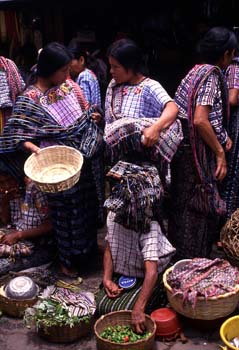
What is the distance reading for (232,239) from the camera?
5.10 metres

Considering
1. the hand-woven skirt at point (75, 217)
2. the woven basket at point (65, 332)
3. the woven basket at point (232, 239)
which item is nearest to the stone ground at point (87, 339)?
the woven basket at point (65, 332)

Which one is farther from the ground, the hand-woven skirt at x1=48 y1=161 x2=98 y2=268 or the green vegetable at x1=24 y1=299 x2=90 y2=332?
the hand-woven skirt at x1=48 y1=161 x2=98 y2=268

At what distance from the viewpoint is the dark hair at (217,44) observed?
16.5 feet

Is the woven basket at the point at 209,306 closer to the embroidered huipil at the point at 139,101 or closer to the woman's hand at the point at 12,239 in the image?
the embroidered huipil at the point at 139,101

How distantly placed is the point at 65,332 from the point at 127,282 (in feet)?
2.07

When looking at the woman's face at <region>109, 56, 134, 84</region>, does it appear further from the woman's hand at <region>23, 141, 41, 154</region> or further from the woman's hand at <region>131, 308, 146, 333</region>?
the woman's hand at <region>131, 308, 146, 333</region>

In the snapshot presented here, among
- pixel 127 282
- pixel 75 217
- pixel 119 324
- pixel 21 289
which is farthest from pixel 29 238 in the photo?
pixel 119 324

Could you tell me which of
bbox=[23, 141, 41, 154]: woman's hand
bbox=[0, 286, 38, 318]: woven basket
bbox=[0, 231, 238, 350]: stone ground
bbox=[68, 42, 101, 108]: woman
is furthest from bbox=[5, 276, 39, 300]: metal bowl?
bbox=[68, 42, 101, 108]: woman

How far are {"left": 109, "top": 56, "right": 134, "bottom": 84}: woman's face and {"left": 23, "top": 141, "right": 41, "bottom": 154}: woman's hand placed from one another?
86 cm

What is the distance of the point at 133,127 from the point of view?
4.80 metres

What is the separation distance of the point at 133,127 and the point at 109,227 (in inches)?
33.1

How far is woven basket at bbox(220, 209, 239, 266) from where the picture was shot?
5066 mm

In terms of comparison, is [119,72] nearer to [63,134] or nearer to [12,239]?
[63,134]

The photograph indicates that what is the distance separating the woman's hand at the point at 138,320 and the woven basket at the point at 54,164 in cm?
110
